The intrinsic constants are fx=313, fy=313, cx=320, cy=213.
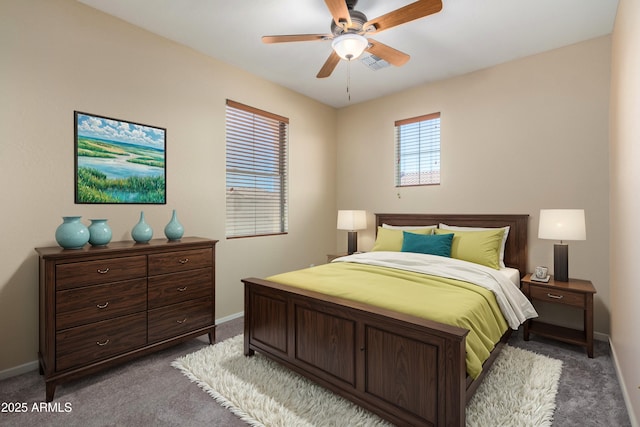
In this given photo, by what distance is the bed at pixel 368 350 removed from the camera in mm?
1567

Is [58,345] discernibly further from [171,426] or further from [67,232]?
[171,426]

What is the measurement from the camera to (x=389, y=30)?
279cm

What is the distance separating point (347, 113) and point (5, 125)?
386 centimetres

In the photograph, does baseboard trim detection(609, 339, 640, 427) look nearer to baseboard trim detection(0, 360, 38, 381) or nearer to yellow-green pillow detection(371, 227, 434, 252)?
yellow-green pillow detection(371, 227, 434, 252)

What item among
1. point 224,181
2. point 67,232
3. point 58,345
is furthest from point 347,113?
point 58,345

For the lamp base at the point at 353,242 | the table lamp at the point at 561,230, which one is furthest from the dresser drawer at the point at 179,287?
the table lamp at the point at 561,230

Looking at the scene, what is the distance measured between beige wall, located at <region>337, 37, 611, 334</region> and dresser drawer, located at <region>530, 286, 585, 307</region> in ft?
1.65

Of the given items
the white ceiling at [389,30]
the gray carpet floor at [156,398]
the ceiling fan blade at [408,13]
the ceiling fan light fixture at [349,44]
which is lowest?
the gray carpet floor at [156,398]

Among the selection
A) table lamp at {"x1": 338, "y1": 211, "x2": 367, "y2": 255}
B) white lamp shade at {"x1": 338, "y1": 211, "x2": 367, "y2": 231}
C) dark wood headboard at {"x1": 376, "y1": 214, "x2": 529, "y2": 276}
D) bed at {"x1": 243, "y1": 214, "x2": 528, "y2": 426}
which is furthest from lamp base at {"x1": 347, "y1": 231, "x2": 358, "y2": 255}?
bed at {"x1": 243, "y1": 214, "x2": 528, "y2": 426}

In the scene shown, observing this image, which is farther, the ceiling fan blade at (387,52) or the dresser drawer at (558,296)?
the dresser drawer at (558,296)

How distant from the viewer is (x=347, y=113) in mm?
4863

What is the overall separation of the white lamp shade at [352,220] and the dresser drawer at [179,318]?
2049mm

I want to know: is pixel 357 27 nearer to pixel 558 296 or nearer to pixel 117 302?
pixel 117 302

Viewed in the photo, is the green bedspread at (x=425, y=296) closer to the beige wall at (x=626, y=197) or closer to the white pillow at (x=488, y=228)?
the beige wall at (x=626, y=197)
